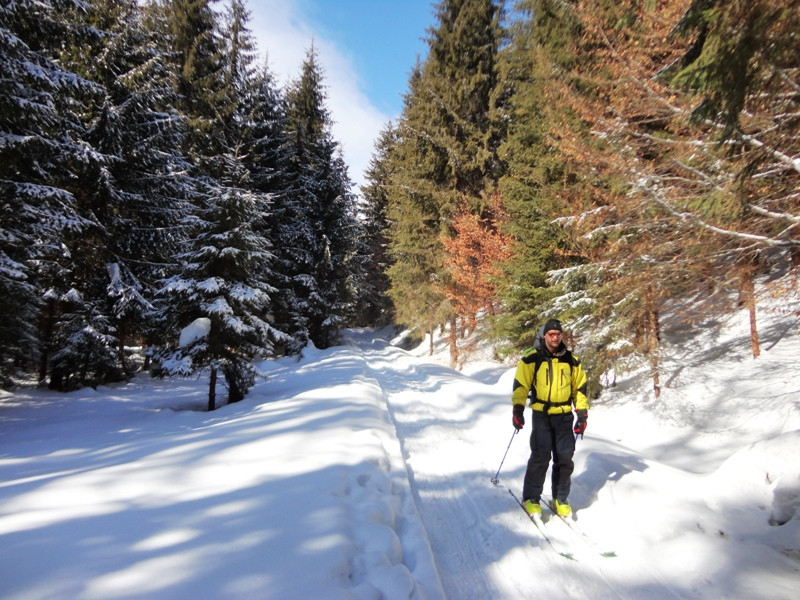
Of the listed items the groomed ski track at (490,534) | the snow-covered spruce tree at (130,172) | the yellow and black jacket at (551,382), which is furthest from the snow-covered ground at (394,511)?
the snow-covered spruce tree at (130,172)

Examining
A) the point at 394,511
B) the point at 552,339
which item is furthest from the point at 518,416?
the point at 394,511

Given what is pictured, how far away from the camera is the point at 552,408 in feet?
13.6

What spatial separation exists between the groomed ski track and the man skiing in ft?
1.18

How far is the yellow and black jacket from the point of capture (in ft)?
13.7

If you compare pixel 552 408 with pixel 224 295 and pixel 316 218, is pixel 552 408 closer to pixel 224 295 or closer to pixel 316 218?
pixel 224 295

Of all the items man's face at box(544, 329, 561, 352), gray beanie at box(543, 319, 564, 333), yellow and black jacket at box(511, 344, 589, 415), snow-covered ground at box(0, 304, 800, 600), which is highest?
gray beanie at box(543, 319, 564, 333)

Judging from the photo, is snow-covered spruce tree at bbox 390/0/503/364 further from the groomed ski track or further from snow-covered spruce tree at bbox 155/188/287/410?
the groomed ski track

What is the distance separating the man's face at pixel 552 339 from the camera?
4.14 metres

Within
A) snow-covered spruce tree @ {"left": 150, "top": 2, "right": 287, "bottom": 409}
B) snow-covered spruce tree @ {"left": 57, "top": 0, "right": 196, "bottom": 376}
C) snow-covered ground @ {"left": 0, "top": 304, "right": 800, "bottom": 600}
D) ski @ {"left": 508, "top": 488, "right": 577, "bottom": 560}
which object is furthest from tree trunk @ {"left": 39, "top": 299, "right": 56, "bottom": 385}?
ski @ {"left": 508, "top": 488, "right": 577, "bottom": 560}

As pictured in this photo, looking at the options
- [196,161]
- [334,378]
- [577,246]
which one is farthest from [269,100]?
[577,246]

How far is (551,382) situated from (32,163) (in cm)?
1311

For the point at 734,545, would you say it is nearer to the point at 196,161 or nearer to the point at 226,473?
the point at 226,473

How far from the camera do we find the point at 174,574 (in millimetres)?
2371

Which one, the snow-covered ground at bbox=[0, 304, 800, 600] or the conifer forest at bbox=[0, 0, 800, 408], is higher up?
the conifer forest at bbox=[0, 0, 800, 408]
